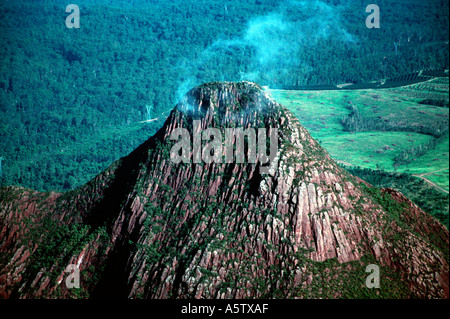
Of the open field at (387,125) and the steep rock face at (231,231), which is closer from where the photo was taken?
the steep rock face at (231,231)

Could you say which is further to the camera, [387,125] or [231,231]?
[387,125]

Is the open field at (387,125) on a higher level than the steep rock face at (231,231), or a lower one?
higher

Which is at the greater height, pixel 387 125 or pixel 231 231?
pixel 387 125
